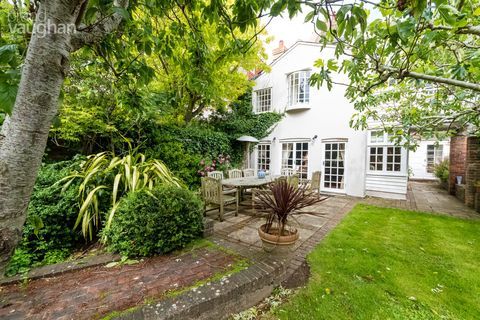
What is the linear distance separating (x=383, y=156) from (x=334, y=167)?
5.14ft

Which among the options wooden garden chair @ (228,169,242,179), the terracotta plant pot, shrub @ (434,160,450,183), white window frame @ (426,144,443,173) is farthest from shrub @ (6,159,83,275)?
white window frame @ (426,144,443,173)

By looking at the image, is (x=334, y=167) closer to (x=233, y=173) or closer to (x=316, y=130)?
(x=316, y=130)

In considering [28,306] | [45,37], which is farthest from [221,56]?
[28,306]

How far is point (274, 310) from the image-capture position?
203cm

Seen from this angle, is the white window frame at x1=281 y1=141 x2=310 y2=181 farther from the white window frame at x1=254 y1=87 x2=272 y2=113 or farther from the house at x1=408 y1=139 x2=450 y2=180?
the house at x1=408 y1=139 x2=450 y2=180

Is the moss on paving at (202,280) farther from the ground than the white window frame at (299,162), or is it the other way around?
the white window frame at (299,162)

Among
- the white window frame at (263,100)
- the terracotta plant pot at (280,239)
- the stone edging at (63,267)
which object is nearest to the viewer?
the stone edging at (63,267)

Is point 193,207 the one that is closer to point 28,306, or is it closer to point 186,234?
point 186,234

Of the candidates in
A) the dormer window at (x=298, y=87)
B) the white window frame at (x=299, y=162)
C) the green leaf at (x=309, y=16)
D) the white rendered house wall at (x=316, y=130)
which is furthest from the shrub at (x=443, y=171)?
the green leaf at (x=309, y=16)

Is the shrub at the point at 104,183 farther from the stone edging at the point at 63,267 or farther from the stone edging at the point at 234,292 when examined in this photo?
the stone edging at the point at 234,292

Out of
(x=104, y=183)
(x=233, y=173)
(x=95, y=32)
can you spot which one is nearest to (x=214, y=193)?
(x=104, y=183)

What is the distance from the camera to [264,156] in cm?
960

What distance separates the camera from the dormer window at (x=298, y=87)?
8219mm

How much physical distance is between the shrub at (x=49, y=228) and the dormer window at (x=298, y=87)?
25.7ft
